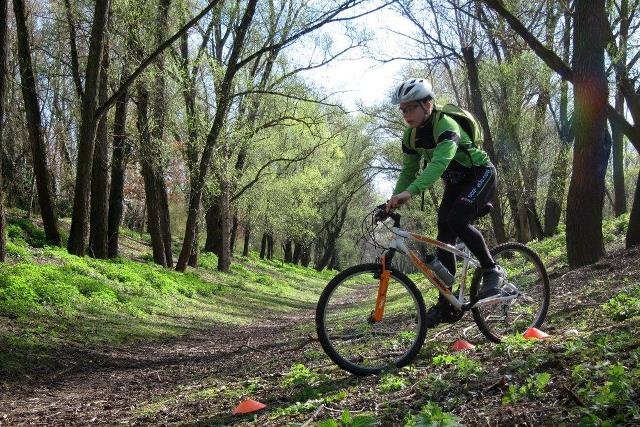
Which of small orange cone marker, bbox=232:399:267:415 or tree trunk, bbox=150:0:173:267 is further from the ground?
tree trunk, bbox=150:0:173:267

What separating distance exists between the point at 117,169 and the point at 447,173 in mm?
11380

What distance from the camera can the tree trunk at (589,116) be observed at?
8.95m

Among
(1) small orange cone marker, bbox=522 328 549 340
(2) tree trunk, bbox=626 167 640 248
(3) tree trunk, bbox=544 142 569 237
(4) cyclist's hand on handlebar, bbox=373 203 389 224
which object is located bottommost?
(1) small orange cone marker, bbox=522 328 549 340

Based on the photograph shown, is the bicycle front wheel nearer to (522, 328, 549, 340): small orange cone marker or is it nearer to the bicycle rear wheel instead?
the bicycle rear wheel

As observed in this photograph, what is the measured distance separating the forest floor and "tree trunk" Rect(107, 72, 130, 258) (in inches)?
284

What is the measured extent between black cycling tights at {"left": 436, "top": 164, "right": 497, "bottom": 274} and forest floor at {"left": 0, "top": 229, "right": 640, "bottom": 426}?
0.84 m

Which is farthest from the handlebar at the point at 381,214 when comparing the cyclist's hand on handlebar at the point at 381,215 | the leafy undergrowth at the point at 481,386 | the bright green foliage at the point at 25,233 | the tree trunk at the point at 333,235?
the tree trunk at the point at 333,235

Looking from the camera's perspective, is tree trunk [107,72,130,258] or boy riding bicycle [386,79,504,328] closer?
boy riding bicycle [386,79,504,328]

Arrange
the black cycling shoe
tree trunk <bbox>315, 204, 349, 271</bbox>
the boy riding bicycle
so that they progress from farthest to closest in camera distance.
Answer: tree trunk <bbox>315, 204, 349, 271</bbox>
the black cycling shoe
the boy riding bicycle

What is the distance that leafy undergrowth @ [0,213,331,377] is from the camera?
7167mm

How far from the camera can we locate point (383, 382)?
13.9 feet

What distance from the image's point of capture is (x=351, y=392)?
163 inches

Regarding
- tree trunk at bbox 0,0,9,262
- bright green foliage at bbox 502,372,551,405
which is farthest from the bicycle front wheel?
tree trunk at bbox 0,0,9,262

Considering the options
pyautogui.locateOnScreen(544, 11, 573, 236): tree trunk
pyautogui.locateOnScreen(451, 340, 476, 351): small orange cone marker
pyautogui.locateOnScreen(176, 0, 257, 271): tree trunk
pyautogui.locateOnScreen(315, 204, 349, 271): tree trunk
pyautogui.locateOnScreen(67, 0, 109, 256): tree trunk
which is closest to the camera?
pyautogui.locateOnScreen(451, 340, 476, 351): small orange cone marker
